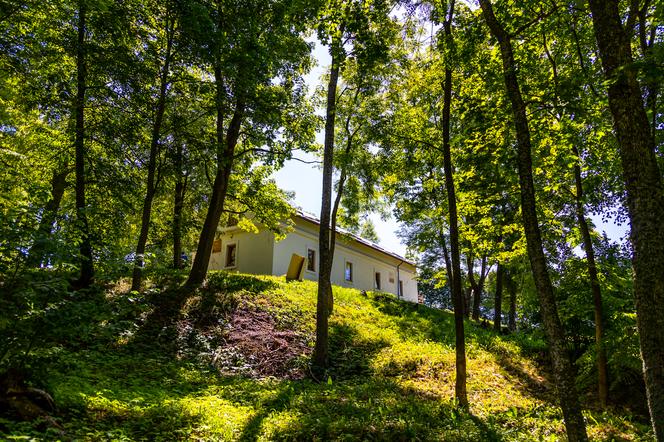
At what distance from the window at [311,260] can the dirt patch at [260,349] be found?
39.6 ft

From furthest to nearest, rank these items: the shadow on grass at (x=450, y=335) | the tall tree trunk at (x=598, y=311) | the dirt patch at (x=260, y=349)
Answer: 1. the shadow on grass at (x=450, y=335)
2. the dirt patch at (x=260, y=349)
3. the tall tree trunk at (x=598, y=311)

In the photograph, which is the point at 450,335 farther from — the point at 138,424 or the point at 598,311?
the point at 138,424

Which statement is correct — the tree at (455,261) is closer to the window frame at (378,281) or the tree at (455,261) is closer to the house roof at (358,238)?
the house roof at (358,238)

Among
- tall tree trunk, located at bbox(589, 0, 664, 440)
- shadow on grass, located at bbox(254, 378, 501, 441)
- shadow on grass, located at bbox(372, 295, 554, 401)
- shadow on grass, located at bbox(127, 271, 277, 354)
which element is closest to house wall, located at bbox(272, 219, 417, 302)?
shadow on grass, located at bbox(372, 295, 554, 401)

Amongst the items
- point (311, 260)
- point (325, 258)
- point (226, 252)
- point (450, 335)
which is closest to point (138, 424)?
point (325, 258)

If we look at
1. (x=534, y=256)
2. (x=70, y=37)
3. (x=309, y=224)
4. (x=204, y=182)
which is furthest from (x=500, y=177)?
(x=309, y=224)

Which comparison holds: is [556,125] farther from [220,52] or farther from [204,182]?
[204,182]

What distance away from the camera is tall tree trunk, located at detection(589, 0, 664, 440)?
4340mm

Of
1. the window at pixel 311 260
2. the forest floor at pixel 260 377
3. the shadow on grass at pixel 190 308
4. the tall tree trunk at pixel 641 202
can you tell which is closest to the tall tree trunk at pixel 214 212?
the shadow on grass at pixel 190 308

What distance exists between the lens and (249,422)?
6434mm

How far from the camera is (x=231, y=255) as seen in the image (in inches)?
1005

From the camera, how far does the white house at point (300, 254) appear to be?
2333cm

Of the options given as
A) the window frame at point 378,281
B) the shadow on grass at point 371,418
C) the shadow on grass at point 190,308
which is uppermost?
the window frame at point 378,281

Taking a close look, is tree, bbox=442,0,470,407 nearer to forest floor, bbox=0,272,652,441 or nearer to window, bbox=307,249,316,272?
forest floor, bbox=0,272,652,441
